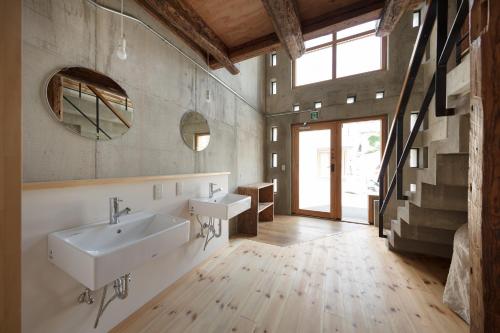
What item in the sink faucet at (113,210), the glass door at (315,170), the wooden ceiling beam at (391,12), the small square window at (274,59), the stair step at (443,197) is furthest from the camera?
the small square window at (274,59)

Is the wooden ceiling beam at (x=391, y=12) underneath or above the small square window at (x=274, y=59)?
underneath

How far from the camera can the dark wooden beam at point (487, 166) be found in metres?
0.54

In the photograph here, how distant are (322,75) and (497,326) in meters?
4.31

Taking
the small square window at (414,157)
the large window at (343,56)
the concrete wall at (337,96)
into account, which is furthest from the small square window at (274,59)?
the small square window at (414,157)

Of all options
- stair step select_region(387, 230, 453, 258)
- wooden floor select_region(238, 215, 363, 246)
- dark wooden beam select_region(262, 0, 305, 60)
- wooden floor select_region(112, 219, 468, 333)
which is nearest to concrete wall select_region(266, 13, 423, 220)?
wooden floor select_region(238, 215, 363, 246)

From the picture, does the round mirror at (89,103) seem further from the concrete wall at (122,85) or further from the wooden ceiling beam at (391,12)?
the wooden ceiling beam at (391,12)

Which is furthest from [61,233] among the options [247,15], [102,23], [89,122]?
[247,15]

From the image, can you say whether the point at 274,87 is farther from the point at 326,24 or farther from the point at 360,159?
the point at 326,24

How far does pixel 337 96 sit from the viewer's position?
378 centimetres

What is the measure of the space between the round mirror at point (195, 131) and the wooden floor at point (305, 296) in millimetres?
1466

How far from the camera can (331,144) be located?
12.8 ft

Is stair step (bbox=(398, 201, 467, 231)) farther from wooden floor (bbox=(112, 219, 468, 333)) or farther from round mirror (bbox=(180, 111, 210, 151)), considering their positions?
round mirror (bbox=(180, 111, 210, 151))

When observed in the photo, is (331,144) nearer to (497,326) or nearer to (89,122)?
(497,326)

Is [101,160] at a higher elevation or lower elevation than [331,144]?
lower
